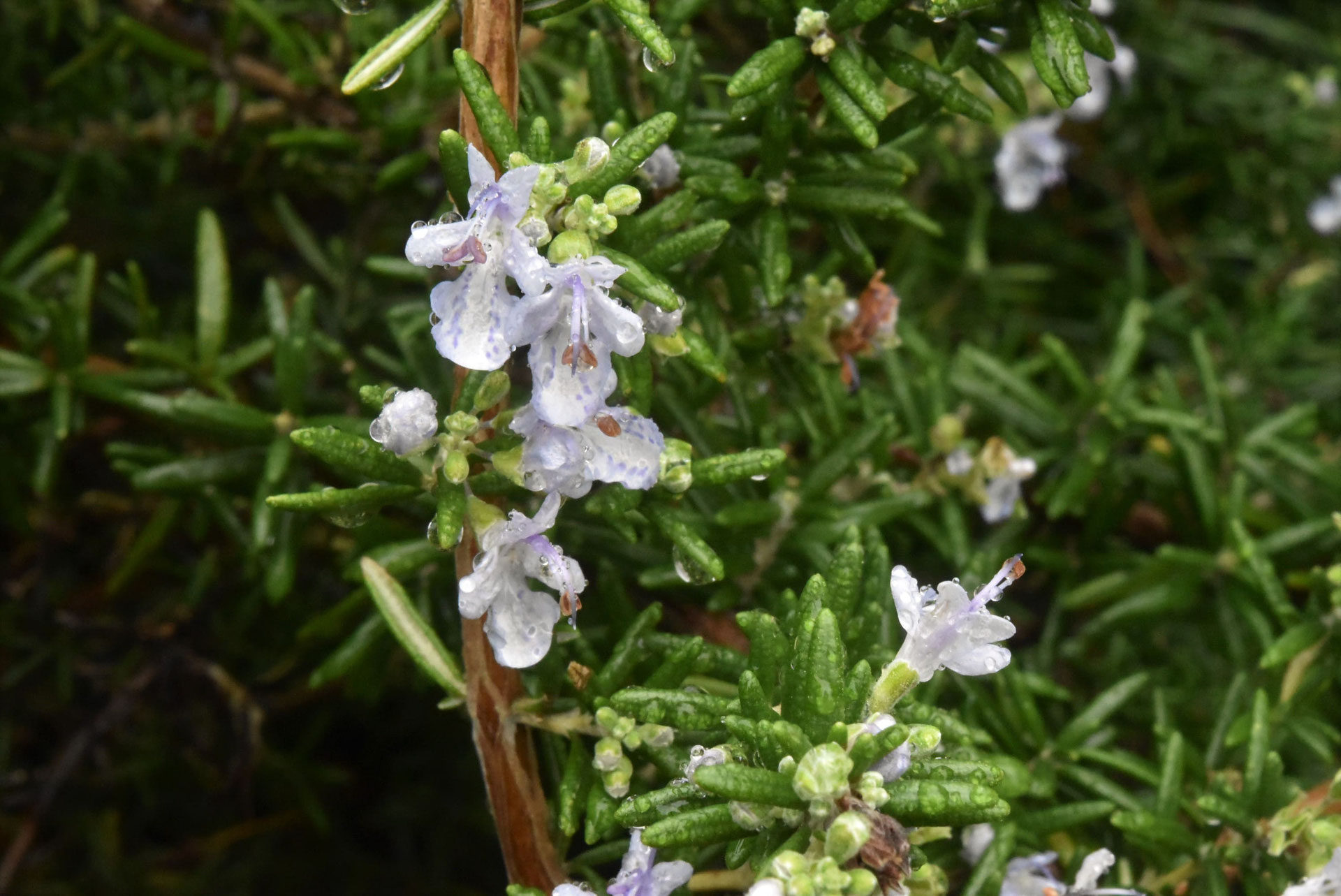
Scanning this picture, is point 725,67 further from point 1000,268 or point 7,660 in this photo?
point 7,660

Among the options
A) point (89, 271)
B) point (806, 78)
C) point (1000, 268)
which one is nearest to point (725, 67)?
point (1000, 268)

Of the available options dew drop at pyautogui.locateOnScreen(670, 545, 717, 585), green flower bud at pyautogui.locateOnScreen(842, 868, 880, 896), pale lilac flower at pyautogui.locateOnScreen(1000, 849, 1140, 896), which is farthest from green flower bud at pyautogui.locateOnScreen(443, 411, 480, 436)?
pale lilac flower at pyautogui.locateOnScreen(1000, 849, 1140, 896)

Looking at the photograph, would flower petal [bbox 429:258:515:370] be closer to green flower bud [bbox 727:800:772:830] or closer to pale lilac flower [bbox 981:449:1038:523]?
green flower bud [bbox 727:800:772:830]

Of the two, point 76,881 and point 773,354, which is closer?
point 773,354

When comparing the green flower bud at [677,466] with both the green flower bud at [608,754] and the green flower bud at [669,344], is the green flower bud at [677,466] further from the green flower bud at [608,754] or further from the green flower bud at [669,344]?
the green flower bud at [608,754]

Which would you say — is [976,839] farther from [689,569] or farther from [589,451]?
[589,451]
